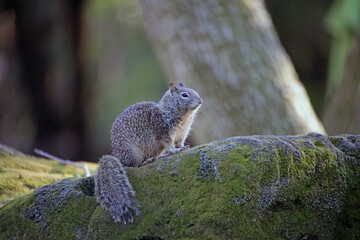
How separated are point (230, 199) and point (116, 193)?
0.69 metres

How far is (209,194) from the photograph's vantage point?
9.88 feet

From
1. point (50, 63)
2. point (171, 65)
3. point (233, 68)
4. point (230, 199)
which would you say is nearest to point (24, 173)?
point (230, 199)

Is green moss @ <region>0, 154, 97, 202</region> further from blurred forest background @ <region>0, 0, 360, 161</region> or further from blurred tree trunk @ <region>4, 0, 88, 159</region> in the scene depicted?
blurred tree trunk @ <region>4, 0, 88, 159</region>

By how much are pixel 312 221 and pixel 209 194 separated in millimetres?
592

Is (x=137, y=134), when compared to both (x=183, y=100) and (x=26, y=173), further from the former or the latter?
(x=26, y=173)

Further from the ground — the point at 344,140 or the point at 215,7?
the point at 215,7

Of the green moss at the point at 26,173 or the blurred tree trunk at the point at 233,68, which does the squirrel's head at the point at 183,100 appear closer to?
the green moss at the point at 26,173

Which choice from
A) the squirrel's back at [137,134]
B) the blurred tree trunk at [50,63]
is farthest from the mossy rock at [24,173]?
the blurred tree trunk at [50,63]

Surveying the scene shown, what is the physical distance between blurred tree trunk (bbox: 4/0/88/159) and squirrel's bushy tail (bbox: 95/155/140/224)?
682cm

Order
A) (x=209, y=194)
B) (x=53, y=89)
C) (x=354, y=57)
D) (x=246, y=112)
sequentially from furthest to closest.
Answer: (x=53, y=89), (x=354, y=57), (x=246, y=112), (x=209, y=194)

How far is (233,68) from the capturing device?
6203mm

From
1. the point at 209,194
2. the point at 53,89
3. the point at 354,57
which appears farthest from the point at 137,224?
the point at 53,89

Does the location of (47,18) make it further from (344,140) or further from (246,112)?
(344,140)

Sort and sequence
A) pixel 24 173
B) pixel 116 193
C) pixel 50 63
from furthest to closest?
pixel 50 63
pixel 24 173
pixel 116 193
